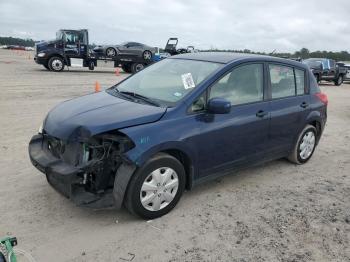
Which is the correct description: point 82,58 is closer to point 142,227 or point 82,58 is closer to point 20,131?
point 20,131

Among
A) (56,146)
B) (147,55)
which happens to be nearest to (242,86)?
(56,146)

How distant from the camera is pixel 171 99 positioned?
4371 mm

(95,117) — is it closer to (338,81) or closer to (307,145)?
(307,145)

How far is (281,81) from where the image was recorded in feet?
18.2

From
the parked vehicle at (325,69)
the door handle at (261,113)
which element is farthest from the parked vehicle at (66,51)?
the door handle at (261,113)

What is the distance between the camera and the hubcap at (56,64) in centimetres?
2227

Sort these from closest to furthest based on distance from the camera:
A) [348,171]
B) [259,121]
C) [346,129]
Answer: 1. [259,121]
2. [348,171]
3. [346,129]

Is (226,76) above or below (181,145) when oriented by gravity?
above

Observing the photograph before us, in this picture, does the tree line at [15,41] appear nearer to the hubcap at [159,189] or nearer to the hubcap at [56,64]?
the hubcap at [56,64]

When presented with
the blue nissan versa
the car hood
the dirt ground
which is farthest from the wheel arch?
the dirt ground

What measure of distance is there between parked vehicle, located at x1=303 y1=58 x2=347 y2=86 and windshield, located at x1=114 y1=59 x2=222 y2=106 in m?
20.3

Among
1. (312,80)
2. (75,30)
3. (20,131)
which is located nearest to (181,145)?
(312,80)

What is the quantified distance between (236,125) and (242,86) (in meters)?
0.54

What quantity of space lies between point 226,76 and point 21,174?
295 cm
